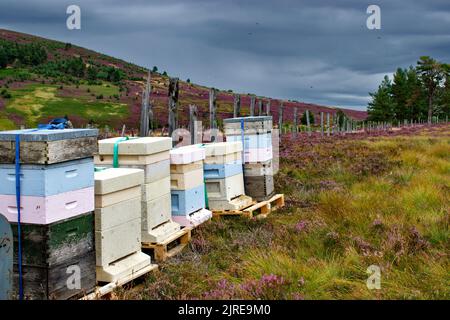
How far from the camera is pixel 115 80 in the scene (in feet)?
309

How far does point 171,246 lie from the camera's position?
25.4 feet

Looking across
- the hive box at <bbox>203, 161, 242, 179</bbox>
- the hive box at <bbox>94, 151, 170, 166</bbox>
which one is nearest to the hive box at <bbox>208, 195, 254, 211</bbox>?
the hive box at <bbox>203, 161, 242, 179</bbox>

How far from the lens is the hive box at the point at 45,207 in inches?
181

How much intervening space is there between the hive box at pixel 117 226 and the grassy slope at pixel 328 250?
0.32 meters

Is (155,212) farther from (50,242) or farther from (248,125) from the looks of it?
(248,125)

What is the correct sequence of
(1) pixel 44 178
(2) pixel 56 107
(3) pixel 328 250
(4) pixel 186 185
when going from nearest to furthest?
(1) pixel 44 178 < (3) pixel 328 250 < (4) pixel 186 185 < (2) pixel 56 107

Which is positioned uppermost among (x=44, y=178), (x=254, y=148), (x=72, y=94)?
(x=72, y=94)

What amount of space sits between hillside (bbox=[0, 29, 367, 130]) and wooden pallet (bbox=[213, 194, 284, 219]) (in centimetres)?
2482

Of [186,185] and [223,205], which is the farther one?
A: [223,205]

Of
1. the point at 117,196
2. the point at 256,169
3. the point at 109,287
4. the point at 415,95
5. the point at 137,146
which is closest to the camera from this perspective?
the point at 109,287

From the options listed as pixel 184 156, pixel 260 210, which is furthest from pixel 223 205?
pixel 184 156

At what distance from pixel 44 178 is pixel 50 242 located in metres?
0.65
